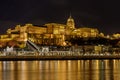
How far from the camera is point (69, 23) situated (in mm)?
156625

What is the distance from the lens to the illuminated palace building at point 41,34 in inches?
4749

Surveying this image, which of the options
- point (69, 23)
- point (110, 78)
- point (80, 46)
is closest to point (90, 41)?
point (80, 46)

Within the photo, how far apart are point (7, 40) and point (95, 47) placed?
3629 centimetres

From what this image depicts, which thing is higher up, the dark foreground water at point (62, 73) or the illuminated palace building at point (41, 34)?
the illuminated palace building at point (41, 34)

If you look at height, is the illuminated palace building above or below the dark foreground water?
above

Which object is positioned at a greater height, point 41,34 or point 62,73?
point 41,34

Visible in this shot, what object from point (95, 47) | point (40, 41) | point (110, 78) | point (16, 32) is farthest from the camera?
point (16, 32)

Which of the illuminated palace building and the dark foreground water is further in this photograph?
the illuminated palace building

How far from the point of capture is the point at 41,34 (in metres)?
128

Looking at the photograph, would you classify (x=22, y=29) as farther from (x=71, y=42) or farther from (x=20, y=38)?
(x=71, y=42)

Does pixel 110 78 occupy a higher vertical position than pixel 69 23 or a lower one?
lower

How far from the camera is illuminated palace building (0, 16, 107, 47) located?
12062cm

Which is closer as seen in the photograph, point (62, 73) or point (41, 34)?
point (62, 73)

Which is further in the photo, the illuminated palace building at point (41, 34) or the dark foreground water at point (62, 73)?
the illuminated palace building at point (41, 34)
